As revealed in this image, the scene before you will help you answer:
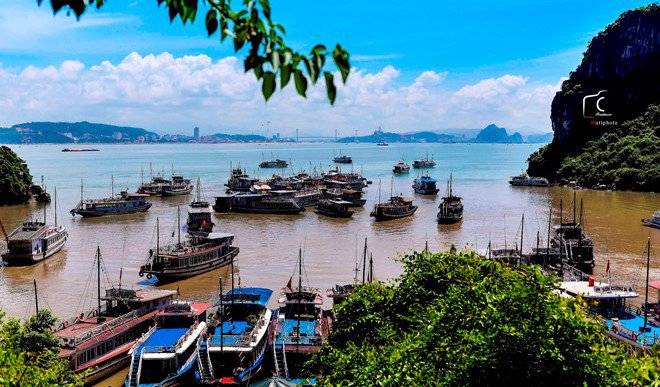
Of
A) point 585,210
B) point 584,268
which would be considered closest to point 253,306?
point 584,268

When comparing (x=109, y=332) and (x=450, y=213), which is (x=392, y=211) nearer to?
(x=450, y=213)

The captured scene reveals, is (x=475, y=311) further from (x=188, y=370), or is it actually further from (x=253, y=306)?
(x=253, y=306)

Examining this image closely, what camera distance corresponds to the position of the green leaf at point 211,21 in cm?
306

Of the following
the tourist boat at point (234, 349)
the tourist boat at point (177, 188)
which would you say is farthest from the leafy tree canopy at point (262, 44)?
the tourist boat at point (177, 188)

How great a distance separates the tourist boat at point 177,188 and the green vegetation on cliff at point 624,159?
5810 centimetres

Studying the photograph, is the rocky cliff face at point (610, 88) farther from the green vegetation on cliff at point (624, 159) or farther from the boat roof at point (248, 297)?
the boat roof at point (248, 297)

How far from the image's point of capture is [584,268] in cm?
3206

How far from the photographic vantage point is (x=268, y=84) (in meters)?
2.84

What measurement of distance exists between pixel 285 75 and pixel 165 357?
16535mm

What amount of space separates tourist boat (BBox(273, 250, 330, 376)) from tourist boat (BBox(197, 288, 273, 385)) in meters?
0.62

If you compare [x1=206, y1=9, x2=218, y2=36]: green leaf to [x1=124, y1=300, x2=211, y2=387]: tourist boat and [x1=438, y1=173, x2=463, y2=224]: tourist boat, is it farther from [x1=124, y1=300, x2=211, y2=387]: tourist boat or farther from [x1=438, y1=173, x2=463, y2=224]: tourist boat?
[x1=438, y1=173, x2=463, y2=224]: tourist boat

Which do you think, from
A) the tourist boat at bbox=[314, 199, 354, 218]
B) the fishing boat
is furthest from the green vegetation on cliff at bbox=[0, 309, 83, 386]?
the fishing boat

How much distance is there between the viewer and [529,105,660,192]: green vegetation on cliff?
68300 mm

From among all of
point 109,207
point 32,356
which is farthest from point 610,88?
point 32,356
